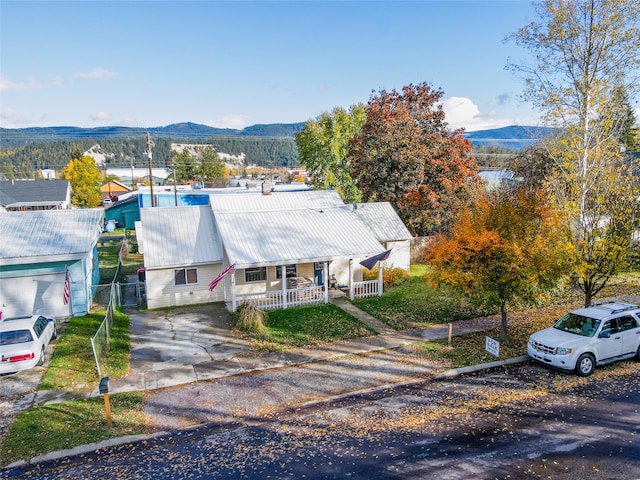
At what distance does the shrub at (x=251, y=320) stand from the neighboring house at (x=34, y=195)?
4338cm

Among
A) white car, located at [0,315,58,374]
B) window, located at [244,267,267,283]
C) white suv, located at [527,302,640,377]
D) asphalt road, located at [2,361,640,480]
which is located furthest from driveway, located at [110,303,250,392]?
white suv, located at [527,302,640,377]

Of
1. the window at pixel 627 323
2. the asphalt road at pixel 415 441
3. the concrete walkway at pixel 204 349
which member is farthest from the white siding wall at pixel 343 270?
the window at pixel 627 323

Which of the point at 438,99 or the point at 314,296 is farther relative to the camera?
the point at 438,99

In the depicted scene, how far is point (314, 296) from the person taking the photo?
21219mm

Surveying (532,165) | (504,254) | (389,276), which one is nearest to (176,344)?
(504,254)

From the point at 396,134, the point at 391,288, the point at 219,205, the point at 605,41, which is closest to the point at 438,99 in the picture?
the point at 396,134

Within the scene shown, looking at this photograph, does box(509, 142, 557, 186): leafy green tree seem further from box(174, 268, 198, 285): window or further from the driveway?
the driveway

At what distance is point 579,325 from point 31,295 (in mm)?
20977

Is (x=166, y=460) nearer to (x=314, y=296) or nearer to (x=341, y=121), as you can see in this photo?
(x=314, y=296)

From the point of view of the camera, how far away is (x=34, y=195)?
52250mm

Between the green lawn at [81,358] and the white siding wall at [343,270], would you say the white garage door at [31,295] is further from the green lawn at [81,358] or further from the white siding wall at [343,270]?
the white siding wall at [343,270]

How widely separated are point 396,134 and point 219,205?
42.9ft

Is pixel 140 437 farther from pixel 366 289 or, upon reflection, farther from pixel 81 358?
pixel 366 289

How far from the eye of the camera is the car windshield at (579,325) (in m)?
13.3
